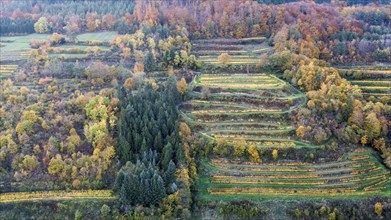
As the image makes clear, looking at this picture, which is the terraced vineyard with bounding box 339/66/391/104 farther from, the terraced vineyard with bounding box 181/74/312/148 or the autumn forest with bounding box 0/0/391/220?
the terraced vineyard with bounding box 181/74/312/148

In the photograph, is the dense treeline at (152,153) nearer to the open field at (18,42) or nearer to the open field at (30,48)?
the open field at (30,48)

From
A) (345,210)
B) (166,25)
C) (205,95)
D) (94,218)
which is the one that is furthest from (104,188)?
(166,25)

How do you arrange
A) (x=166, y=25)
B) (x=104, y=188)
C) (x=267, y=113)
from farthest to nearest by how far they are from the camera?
(x=166, y=25)
(x=267, y=113)
(x=104, y=188)

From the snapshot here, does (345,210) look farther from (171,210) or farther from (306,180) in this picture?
(171,210)

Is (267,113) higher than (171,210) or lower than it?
higher

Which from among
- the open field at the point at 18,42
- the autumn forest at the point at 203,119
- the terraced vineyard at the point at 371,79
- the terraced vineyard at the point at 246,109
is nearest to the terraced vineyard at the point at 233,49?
the autumn forest at the point at 203,119

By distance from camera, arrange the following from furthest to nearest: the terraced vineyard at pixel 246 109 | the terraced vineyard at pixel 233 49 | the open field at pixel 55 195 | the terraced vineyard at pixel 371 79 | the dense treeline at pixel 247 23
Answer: the terraced vineyard at pixel 233 49 < the dense treeline at pixel 247 23 < the terraced vineyard at pixel 371 79 < the terraced vineyard at pixel 246 109 < the open field at pixel 55 195

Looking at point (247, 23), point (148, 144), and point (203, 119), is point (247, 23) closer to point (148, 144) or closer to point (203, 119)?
point (203, 119)
